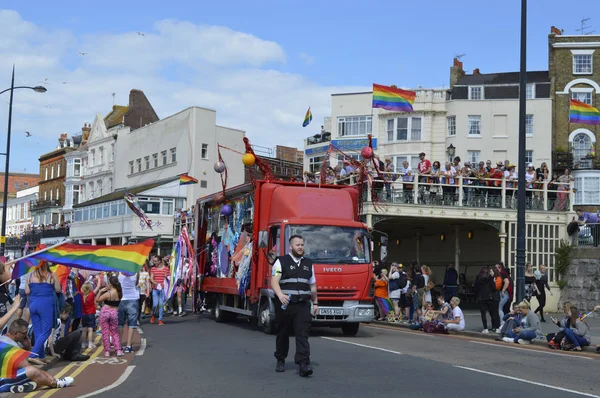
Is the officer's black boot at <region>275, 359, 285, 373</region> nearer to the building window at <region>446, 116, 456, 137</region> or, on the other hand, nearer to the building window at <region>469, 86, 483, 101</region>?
the building window at <region>446, 116, 456, 137</region>

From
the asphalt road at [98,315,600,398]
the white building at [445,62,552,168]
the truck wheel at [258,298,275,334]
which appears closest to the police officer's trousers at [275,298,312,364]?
the asphalt road at [98,315,600,398]

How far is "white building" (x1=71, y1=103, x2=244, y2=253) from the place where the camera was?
192 ft

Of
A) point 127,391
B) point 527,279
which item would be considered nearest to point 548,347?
point 527,279

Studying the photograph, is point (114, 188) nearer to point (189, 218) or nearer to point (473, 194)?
point (189, 218)

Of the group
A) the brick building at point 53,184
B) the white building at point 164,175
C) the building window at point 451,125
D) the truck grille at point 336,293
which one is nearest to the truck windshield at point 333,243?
the truck grille at point 336,293

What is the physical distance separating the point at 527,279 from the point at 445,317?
551 centimetres

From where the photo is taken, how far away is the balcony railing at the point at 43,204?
86000 millimetres

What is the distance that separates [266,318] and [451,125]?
36006mm

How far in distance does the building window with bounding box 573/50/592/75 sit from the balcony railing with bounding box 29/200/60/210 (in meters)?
56.2

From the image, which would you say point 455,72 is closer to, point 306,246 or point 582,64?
point 582,64

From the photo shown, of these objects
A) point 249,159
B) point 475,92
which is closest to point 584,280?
point 249,159

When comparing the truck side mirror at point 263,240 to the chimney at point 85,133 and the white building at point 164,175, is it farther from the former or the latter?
the chimney at point 85,133

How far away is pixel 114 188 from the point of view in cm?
6988

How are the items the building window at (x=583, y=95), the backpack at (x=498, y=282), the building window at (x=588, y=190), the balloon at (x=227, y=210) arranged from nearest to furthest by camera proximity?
the backpack at (x=498, y=282)
the balloon at (x=227, y=210)
the building window at (x=588, y=190)
the building window at (x=583, y=95)
